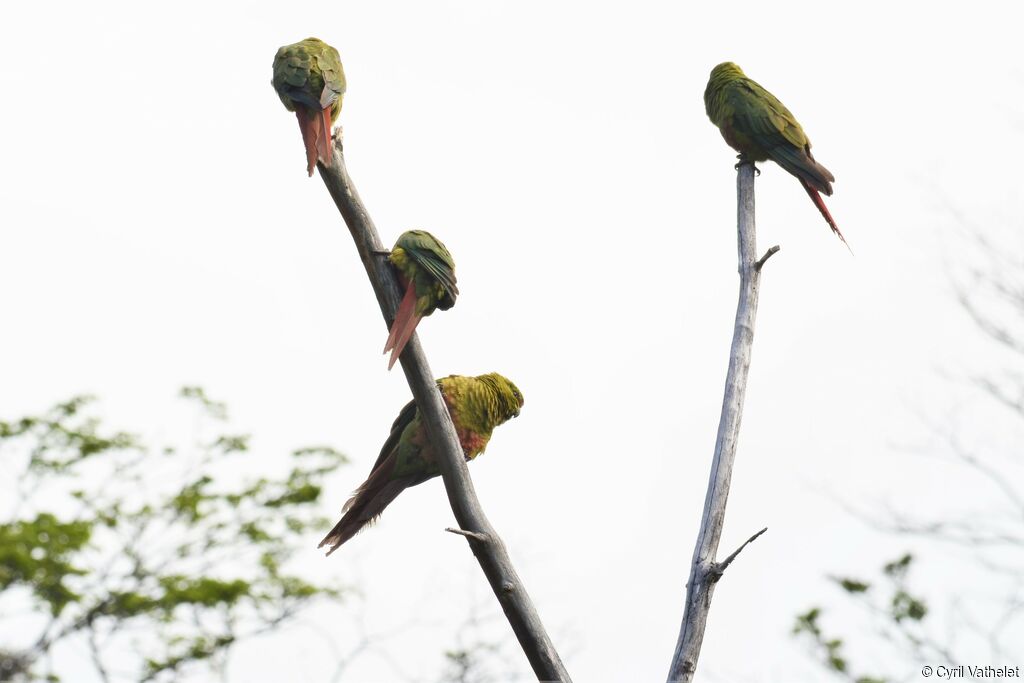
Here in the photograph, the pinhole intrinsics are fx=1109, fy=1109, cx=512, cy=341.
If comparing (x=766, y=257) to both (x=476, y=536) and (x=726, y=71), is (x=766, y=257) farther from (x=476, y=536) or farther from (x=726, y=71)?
(x=726, y=71)

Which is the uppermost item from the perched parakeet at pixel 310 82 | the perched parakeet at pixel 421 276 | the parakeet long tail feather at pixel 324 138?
the perched parakeet at pixel 310 82

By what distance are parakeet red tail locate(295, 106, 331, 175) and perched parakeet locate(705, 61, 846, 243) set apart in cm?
195

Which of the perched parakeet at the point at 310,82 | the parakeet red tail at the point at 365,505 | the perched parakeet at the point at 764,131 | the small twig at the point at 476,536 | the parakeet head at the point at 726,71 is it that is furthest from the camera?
the parakeet head at the point at 726,71

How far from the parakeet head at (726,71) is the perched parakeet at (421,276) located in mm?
2802

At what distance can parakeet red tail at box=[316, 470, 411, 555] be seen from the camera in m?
3.84

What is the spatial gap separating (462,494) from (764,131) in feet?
9.16

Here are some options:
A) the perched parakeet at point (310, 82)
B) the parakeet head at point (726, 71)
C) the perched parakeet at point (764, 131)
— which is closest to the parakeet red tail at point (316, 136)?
the perched parakeet at point (310, 82)

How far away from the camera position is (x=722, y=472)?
295 cm

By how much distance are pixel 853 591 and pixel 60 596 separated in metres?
8.49

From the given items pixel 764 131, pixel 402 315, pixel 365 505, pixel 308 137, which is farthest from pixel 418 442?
pixel 764 131

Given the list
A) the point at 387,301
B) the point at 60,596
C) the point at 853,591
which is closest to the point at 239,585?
the point at 60,596

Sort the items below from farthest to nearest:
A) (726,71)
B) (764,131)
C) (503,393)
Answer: (726,71) → (764,131) → (503,393)

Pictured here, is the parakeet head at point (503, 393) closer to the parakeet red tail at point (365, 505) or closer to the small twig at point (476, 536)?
the parakeet red tail at point (365, 505)

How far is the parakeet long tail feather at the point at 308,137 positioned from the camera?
9.88 ft
